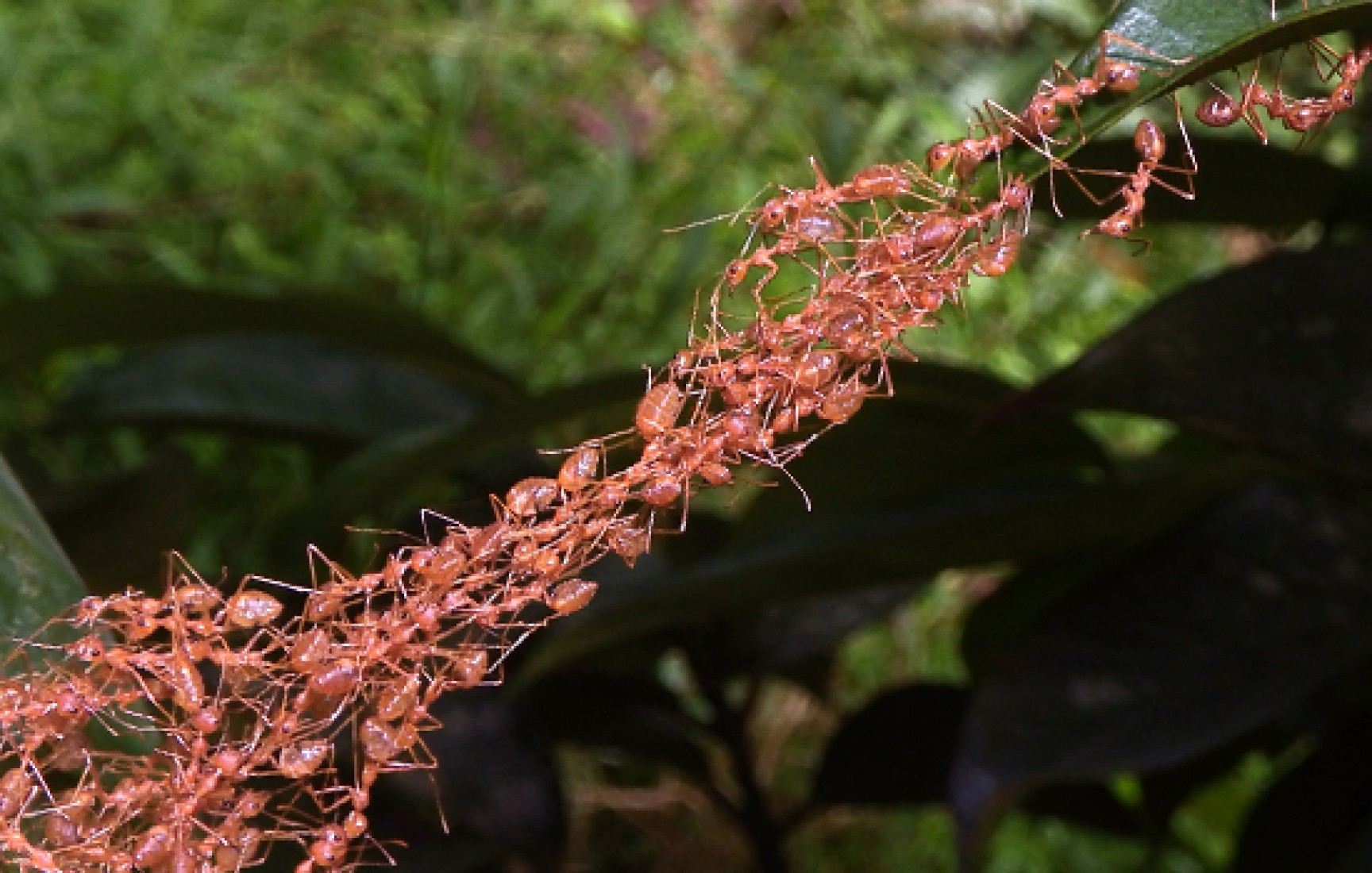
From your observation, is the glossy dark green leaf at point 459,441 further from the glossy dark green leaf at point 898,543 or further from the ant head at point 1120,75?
the ant head at point 1120,75

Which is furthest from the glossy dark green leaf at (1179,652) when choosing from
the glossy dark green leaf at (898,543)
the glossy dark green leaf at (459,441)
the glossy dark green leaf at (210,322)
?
the glossy dark green leaf at (210,322)

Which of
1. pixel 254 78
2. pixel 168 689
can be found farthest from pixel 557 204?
pixel 168 689

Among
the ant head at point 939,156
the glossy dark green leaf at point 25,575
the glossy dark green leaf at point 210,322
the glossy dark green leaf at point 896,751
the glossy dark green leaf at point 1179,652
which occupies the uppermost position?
the ant head at point 939,156

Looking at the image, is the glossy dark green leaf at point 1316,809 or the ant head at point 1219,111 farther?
the glossy dark green leaf at point 1316,809

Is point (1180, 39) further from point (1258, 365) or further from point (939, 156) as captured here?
point (1258, 365)

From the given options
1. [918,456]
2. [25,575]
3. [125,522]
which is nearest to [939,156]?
[25,575]

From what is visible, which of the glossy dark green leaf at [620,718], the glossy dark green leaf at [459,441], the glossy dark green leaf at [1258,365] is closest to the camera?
the glossy dark green leaf at [1258,365]

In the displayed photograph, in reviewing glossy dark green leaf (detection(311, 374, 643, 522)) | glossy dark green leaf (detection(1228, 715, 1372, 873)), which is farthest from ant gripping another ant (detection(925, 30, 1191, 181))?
glossy dark green leaf (detection(1228, 715, 1372, 873))
